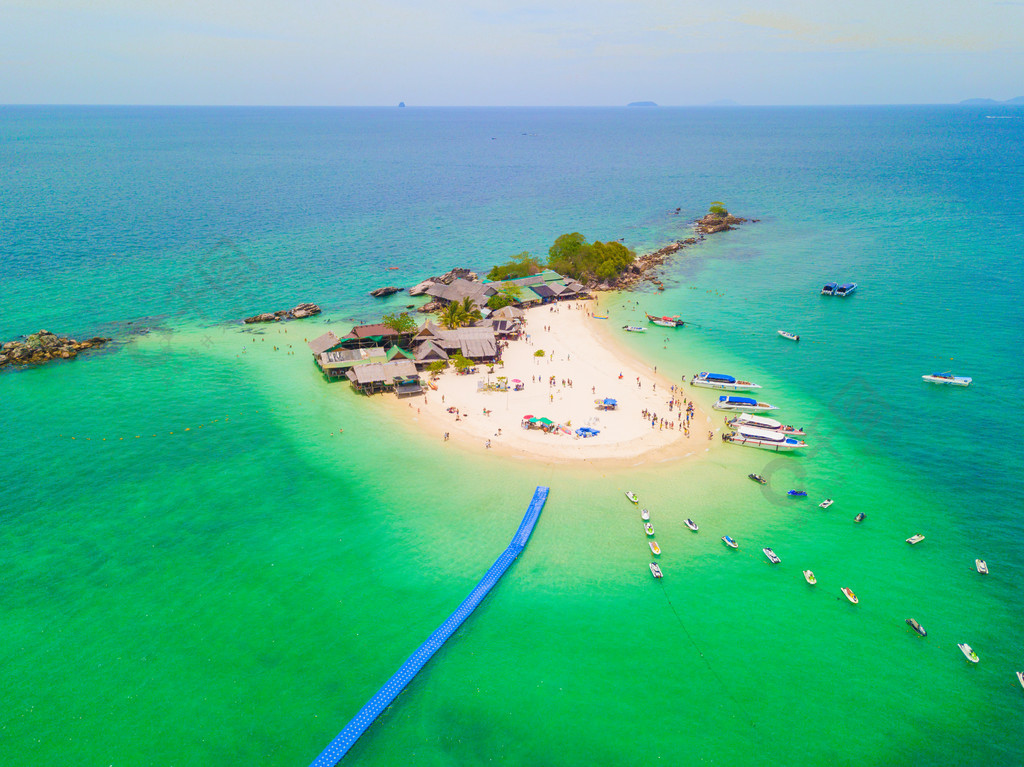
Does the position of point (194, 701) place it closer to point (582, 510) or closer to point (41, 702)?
point (41, 702)

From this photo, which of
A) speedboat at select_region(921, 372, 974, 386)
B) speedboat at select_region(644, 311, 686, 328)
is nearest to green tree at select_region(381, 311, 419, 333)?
speedboat at select_region(644, 311, 686, 328)

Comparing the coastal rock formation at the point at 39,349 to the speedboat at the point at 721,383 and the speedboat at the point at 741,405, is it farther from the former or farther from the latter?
the speedboat at the point at 741,405

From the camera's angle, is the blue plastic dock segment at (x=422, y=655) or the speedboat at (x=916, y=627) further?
the speedboat at (x=916, y=627)

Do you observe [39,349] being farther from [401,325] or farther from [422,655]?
[422,655]

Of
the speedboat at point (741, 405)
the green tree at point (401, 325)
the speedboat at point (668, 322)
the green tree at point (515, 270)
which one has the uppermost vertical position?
the green tree at point (515, 270)

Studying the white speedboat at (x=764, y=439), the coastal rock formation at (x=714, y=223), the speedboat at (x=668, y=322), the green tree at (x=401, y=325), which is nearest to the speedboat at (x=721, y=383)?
the white speedboat at (x=764, y=439)

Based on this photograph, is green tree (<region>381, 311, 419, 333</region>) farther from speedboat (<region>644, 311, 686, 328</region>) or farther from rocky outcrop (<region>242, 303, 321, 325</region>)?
speedboat (<region>644, 311, 686, 328</region>)
